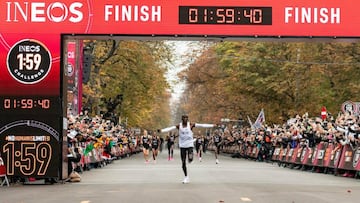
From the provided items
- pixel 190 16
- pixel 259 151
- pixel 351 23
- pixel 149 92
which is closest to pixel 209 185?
pixel 190 16

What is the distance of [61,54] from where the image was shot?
65.4 feet

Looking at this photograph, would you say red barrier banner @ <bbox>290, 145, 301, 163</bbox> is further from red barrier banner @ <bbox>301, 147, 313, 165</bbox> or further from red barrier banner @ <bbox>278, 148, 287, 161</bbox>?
red barrier banner @ <bbox>278, 148, 287, 161</bbox>

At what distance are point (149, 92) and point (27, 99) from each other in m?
38.0

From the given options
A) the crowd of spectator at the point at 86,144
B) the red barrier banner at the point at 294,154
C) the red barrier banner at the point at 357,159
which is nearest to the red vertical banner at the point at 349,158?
the red barrier banner at the point at 357,159

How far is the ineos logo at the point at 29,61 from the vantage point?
19.7m

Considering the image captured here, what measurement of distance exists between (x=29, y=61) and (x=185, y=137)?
496cm

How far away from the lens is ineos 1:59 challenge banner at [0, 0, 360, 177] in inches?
766

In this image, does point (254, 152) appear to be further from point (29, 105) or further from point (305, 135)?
point (29, 105)

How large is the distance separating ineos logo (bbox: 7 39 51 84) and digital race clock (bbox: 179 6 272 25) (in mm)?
3997

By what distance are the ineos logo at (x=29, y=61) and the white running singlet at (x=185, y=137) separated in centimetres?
423

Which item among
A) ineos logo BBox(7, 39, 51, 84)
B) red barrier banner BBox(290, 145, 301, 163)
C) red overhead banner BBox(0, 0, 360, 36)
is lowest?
red barrier banner BBox(290, 145, 301, 163)

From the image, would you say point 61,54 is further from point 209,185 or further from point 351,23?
point 351,23

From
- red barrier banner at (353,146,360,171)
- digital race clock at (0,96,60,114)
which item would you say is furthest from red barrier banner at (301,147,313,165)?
digital race clock at (0,96,60,114)

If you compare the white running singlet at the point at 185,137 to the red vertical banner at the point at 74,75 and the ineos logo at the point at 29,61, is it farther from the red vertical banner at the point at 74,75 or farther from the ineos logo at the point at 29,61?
the red vertical banner at the point at 74,75
